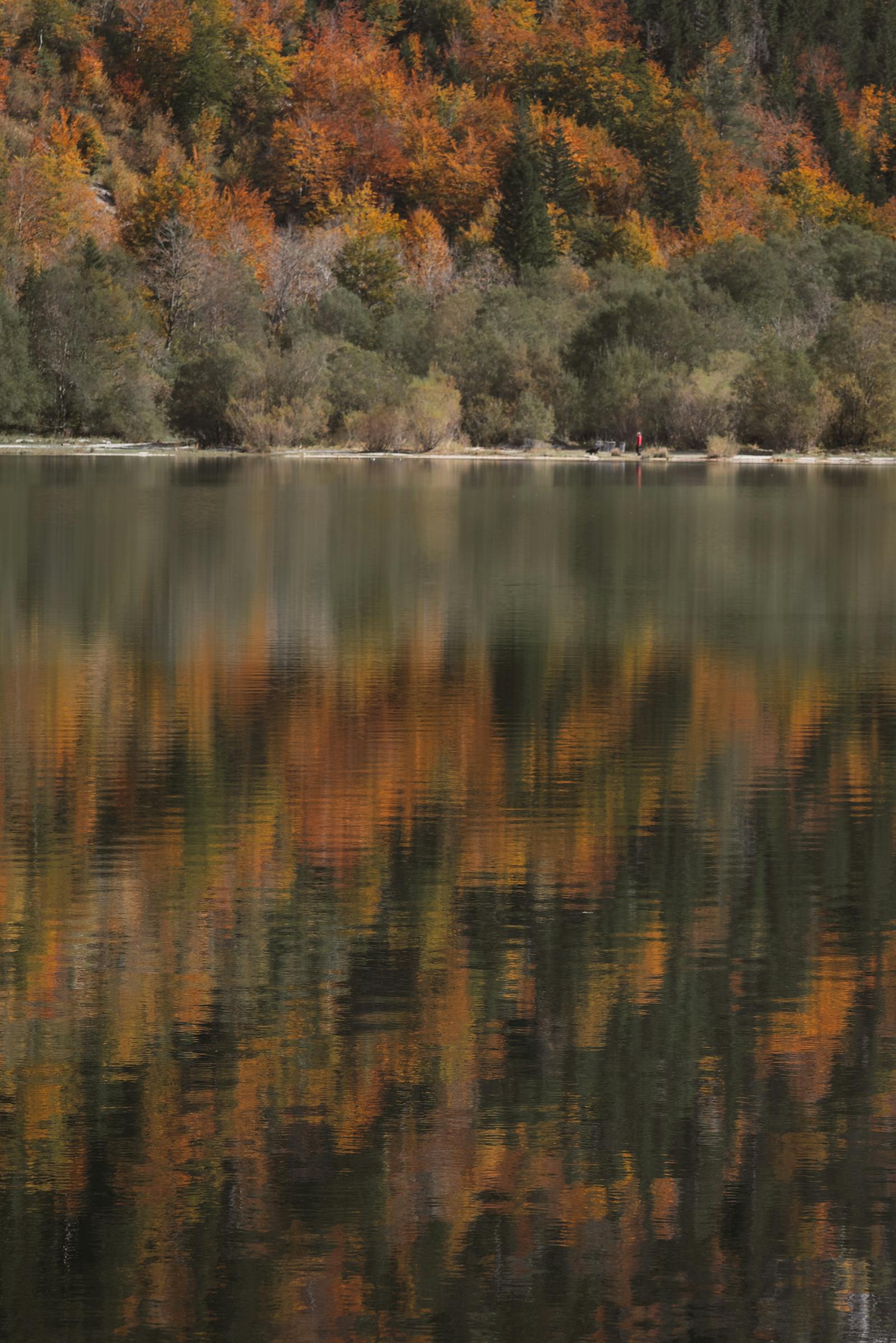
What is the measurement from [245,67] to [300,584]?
13790cm

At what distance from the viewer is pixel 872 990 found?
11.5 meters

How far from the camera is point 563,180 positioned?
150125 mm

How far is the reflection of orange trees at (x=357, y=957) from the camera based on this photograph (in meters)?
8.60

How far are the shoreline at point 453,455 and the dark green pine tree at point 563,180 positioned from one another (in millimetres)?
56370

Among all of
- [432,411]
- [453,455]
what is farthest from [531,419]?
[432,411]

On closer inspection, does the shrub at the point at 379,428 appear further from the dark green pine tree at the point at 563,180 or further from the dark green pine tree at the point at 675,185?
the dark green pine tree at the point at 675,185

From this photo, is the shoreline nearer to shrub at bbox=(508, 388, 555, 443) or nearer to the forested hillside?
shrub at bbox=(508, 388, 555, 443)

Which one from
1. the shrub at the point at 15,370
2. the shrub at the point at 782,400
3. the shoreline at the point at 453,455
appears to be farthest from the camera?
the shrub at the point at 15,370

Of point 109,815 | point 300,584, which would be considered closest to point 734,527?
point 300,584

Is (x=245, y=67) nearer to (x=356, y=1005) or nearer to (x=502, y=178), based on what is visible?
(x=502, y=178)

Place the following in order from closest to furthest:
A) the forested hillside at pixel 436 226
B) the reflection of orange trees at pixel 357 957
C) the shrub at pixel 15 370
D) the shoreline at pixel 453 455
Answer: the reflection of orange trees at pixel 357 957, the shoreline at pixel 453 455, the forested hillside at pixel 436 226, the shrub at pixel 15 370

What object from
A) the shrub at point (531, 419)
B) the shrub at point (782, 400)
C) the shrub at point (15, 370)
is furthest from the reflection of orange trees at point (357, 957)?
the shrub at point (15, 370)

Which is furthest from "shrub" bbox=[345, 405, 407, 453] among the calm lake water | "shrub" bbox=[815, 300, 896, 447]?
the calm lake water

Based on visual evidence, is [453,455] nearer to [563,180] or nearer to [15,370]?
[15,370]
